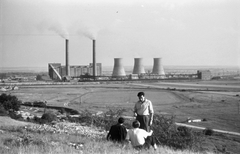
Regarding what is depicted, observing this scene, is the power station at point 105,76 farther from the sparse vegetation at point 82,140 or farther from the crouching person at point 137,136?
the crouching person at point 137,136

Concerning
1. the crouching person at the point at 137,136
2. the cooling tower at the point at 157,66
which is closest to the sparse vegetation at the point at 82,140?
the crouching person at the point at 137,136

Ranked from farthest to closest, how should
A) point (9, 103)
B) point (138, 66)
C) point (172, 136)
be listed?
point (138, 66)
point (9, 103)
point (172, 136)

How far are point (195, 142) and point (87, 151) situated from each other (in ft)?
24.7

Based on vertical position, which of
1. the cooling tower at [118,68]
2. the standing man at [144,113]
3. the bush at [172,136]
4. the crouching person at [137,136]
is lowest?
the bush at [172,136]

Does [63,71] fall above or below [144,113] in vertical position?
above

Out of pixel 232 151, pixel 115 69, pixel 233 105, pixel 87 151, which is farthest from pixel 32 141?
pixel 115 69

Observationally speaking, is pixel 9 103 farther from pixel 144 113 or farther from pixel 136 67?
pixel 136 67

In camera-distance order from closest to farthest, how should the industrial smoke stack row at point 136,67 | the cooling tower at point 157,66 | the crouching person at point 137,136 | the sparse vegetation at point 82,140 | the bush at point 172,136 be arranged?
the crouching person at point 137,136 < the sparse vegetation at point 82,140 < the bush at point 172,136 < the industrial smoke stack row at point 136,67 < the cooling tower at point 157,66

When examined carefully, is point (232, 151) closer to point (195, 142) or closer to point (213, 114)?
point (195, 142)

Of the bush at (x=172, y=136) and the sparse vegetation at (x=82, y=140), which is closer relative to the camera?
the sparse vegetation at (x=82, y=140)

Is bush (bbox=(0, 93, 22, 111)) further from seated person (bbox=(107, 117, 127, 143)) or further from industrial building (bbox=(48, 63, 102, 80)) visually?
industrial building (bbox=(48, 63, 102, 80))

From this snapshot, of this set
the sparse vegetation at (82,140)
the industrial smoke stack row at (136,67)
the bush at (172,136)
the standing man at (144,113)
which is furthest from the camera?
the industrial smoke stack row at (136,67)

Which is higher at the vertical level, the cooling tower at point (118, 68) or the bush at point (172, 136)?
the cooling tower at point (118, 68)

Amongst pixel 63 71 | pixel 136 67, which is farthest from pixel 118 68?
pixel 63 71
